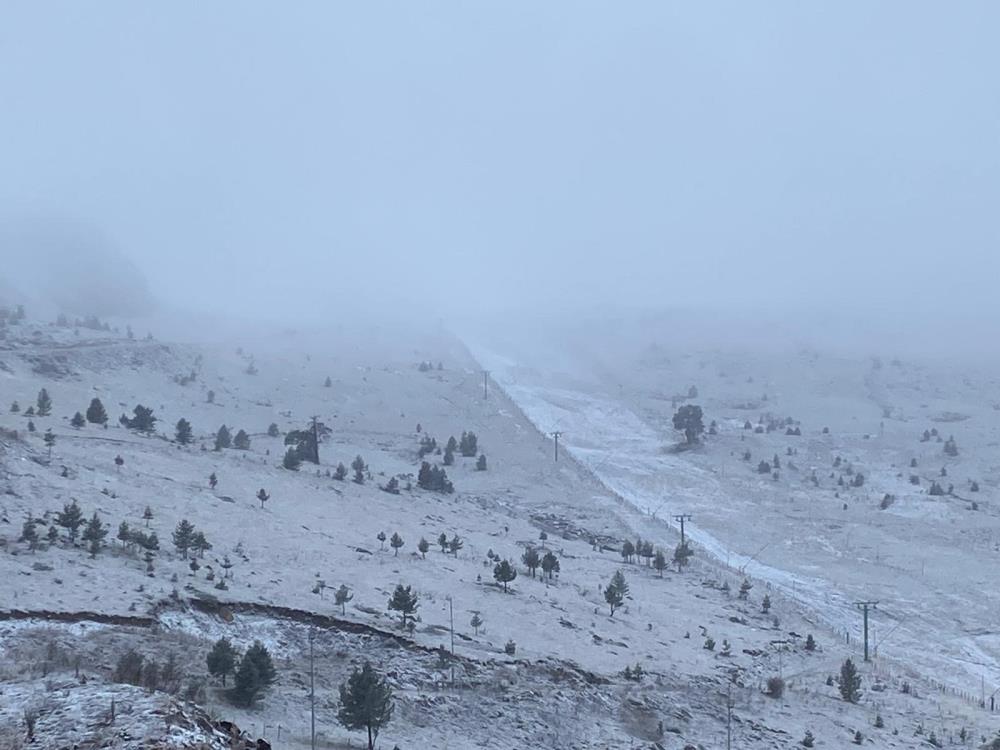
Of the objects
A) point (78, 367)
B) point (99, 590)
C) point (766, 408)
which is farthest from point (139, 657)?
point (766, 408)

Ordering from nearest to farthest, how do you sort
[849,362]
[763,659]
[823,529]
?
A: [763,659] → [823,529] → [849,362]

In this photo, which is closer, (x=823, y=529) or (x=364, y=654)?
(x=364, y=654)

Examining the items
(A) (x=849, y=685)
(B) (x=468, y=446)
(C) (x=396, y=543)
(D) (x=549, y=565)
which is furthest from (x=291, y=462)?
(A) (x=849, y=685)

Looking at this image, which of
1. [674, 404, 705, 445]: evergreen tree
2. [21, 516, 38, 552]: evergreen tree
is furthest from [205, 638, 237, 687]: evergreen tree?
[674, 404, 705, 445]: evergreen tree

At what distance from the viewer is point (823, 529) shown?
5103 cm

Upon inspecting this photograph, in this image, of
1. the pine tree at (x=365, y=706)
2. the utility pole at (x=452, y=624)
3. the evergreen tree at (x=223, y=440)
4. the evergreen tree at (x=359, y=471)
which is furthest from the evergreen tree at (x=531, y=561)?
the evergreen tree at (x=223, y=440)

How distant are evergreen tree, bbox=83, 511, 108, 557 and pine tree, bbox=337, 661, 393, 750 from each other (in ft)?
30.2

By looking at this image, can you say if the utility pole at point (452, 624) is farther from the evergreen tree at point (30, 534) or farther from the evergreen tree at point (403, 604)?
the evergreen tree at point (30, 534)

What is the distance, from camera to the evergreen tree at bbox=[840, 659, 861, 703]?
27172 millimetres

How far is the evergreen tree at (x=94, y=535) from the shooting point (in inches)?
979

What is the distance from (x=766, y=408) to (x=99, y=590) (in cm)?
6658

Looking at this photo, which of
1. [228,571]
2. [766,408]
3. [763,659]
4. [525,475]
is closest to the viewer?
[228,571]

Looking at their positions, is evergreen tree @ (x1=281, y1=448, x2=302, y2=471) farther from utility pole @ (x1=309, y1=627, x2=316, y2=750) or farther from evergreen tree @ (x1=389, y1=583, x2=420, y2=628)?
utility pole @ (x1=309, y1=627, x2=316, y2=750)

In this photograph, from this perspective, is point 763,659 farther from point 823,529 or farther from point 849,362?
point 849,362
